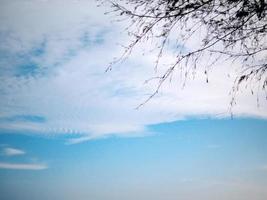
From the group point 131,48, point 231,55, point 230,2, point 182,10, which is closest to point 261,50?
point 231,55

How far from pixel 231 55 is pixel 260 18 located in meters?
0.59

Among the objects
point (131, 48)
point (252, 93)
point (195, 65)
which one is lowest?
point (252, 93)

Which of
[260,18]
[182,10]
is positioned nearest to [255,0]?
[260,18]

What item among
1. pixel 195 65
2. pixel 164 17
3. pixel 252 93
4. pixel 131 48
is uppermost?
pixel 164 17

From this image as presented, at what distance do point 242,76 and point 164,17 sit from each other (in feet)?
4.29

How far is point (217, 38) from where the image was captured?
4645 millimetres

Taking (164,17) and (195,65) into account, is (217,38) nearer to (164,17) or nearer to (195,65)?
(195,65)

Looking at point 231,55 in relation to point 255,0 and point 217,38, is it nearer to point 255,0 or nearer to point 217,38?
point 217,38

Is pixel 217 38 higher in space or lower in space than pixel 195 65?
higher

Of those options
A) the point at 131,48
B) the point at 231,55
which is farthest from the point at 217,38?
the point at 131,48

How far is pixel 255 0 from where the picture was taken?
4.50 meters

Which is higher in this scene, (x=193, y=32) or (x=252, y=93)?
(x=193, y=32)

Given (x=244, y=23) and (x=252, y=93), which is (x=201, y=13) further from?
(x=252, y=93)

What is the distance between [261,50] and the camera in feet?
15.3
